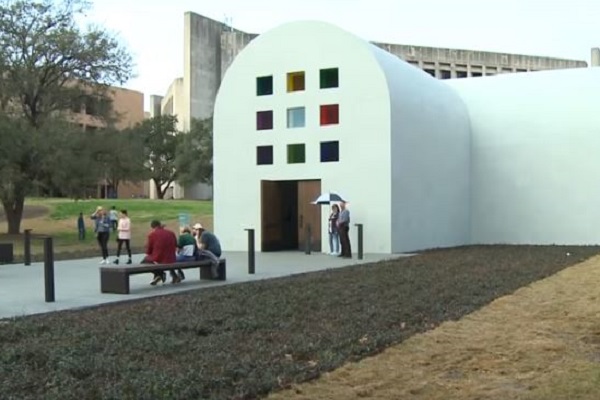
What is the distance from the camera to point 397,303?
1062cm

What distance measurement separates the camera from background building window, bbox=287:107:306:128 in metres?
24.0

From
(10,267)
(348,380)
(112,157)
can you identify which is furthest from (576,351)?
(112,157)

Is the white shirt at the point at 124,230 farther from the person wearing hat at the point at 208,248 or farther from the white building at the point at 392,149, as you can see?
the person wearing hat at the point at 208,248

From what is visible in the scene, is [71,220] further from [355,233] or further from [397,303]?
[397,303]

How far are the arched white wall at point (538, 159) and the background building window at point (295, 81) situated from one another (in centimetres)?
741

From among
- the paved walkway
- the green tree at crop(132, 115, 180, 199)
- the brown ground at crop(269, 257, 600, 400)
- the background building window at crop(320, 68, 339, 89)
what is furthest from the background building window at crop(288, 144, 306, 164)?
the green tree at crop(132, 115, 180, 199)

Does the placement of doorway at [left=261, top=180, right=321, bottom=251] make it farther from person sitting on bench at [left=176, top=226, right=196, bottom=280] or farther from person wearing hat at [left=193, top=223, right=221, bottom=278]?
→ person sitting on bench at [left=176, top=226, right=196, bottom=280]

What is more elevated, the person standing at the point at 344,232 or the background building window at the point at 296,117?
the background building window at the point at 296,117

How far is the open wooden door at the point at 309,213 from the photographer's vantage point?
77.9 feet

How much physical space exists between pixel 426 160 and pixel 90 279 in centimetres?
1294

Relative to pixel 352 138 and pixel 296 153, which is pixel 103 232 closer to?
pixel 296 153

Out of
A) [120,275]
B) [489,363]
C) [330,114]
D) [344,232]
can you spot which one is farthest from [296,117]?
[489,363]

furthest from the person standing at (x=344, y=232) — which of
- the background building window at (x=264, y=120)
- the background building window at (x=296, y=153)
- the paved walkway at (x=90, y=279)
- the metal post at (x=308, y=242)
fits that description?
the background building window at (x=264, y=120)

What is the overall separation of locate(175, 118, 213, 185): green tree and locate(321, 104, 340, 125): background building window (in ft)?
128
